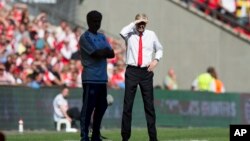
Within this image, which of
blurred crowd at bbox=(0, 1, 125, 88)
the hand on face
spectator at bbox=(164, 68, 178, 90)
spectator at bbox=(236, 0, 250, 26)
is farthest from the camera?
spectator at bbox=(236, 0, 250, 26)

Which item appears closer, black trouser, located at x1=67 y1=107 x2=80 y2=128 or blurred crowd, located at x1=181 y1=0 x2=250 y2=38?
black trouser, located at x1=67 y1=107 x2=80 y2=128

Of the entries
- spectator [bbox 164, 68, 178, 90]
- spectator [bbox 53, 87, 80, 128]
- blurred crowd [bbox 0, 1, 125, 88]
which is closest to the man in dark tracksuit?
blurred crowd [bbox 0, 1, 125, 88]

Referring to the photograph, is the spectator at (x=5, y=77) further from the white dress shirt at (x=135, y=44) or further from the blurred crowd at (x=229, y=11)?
the blurred crowd at (x=229, y=11)

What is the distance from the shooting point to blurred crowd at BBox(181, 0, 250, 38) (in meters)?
37.4

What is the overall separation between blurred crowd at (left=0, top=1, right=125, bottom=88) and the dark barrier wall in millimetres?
470

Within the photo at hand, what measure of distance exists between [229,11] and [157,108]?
8853mm

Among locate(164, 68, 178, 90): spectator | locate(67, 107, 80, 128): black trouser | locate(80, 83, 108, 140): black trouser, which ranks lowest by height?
locate(67, 107, 80, 128): black trouser

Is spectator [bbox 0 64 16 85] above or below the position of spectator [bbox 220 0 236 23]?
below

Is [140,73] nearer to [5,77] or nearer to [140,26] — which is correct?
[140,26]

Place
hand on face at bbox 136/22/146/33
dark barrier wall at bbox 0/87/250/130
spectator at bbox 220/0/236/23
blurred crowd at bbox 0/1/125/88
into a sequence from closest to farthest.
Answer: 1. hand on face at bbox 136/22/146/33
2. dark barrier wall at bbox 0/87/250/130
3. blurred crowd at bbox 0/1/125/88
4. spectator at bbox 220/0/236/23

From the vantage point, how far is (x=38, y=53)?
28.2 m

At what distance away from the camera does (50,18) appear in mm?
32938

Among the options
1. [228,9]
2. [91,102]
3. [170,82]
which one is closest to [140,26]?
[91,102]

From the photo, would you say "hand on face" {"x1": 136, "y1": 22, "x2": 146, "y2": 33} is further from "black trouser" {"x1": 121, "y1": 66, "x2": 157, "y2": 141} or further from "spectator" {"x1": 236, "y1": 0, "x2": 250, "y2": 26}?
"spectator" {"x1": 236, "y1": 0, "x2": 250, "y2": 26}
